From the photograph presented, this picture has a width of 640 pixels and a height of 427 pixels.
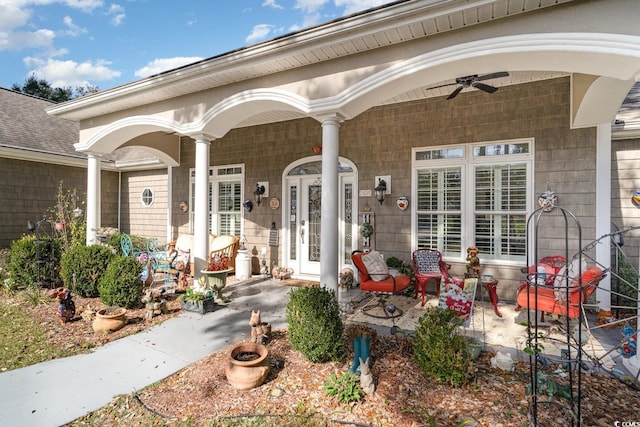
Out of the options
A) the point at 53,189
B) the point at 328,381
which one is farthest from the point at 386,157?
the point at 53,189

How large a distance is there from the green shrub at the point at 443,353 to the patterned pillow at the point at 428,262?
273 cm

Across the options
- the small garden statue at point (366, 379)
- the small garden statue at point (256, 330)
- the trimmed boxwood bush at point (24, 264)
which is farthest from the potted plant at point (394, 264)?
the trimmed boxwood bush at point (24, 264)

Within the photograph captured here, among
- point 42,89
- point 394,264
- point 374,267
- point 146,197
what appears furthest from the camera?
point 42,89

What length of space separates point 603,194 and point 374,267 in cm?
350

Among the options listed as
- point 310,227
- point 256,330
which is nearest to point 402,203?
point 310,227

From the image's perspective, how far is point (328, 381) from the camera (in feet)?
9.43

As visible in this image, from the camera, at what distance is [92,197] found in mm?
7152

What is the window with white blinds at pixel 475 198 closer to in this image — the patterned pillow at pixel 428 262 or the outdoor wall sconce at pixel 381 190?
the patterned pillow at pixel 428 262

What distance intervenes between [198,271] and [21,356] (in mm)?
2365

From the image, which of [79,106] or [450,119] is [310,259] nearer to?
[450,119]

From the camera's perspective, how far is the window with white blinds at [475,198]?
5422 mm

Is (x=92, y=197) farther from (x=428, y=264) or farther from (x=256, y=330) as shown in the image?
(x=428, y=264)

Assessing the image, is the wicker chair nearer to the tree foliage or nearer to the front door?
the front door

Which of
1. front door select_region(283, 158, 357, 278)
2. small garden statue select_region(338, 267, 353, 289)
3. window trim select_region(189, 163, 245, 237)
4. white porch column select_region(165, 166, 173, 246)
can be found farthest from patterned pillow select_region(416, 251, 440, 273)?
white porch column select_region(165, 166, 173, 246)
